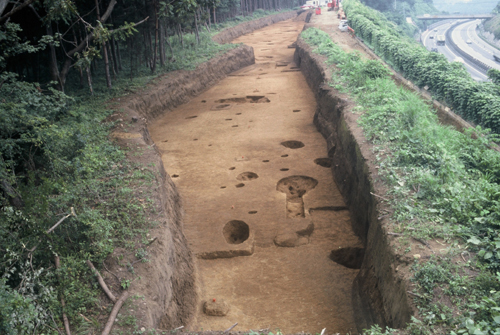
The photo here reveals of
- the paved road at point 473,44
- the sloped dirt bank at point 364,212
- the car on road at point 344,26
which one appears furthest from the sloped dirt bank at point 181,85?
the paved road at point 473,44

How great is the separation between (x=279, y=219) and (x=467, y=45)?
39730 millimetres

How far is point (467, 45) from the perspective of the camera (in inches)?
1544

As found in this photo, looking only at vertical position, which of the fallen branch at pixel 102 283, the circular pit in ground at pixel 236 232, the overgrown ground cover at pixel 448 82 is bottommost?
the circular pit in ground at pixel 236 232

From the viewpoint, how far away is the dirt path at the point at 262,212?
6229 mm

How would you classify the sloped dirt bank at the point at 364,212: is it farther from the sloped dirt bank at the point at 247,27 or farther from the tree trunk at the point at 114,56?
the sloped dirt bank at the point at 247,27

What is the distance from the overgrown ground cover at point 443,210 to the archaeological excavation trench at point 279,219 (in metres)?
0.42

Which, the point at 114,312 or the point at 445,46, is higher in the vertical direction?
the point at 114,312

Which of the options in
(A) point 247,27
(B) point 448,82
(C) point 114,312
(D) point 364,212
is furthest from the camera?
(A) point 247,27

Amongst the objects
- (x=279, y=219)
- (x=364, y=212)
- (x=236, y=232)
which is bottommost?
(x=236, y=232)

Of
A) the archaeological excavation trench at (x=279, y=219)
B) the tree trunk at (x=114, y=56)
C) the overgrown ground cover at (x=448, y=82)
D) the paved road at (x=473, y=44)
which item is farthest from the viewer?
the paved road at (x=473, y=44)

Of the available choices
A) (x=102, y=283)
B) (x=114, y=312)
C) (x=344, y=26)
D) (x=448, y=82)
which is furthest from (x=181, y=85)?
(x=344, y=26)

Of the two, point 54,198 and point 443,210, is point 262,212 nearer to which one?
point 443,210

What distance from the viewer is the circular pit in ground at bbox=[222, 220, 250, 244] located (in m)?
8.06

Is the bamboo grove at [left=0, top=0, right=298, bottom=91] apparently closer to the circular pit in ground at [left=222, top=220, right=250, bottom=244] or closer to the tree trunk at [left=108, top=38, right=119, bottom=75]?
the tree trunk at [left=108, top=38, right=119, bottom=75]
